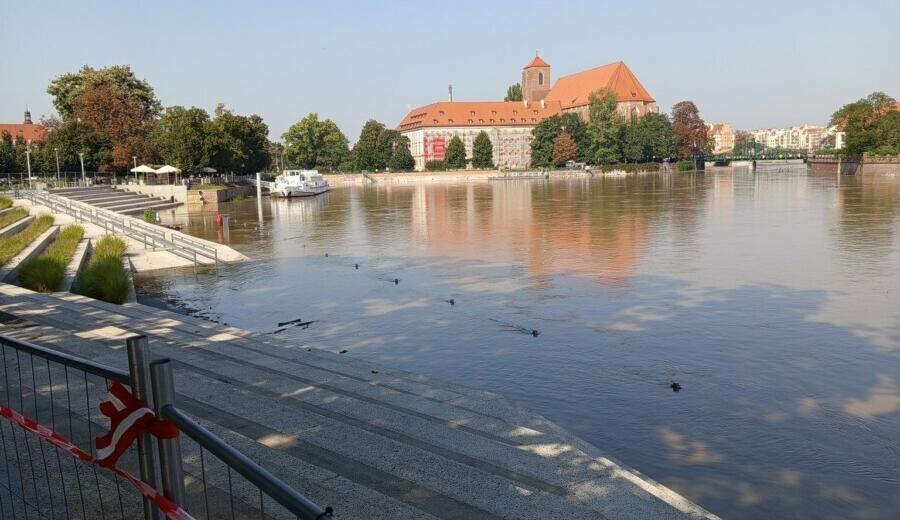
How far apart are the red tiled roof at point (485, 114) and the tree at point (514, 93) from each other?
62.4 feet

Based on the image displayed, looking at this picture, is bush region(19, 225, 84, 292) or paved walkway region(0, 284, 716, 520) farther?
bush region(19, 225, 84, 292)

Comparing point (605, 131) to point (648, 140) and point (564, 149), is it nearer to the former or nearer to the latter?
point (564, 149)

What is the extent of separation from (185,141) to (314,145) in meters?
75.4

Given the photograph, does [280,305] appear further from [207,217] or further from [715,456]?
[207,217]

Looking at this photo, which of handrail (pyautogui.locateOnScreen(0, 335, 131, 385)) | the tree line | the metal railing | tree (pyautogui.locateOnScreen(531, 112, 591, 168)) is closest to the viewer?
handrail (pyautogui.locateOnScreen(0, 335, 131, 385))

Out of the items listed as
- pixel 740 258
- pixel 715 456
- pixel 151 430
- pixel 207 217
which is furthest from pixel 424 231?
pixel 151 430

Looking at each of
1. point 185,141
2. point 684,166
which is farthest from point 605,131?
point 185,141

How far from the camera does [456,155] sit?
148625mm

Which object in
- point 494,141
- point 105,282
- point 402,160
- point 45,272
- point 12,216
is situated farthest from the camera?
point 494,141

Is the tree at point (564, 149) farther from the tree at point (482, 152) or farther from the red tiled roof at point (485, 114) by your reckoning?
the red tiled roof at point (485, 114)

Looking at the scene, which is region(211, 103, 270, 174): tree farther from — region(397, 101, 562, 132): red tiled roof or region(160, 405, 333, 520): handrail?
region(160, 405, 333, 520): handrail

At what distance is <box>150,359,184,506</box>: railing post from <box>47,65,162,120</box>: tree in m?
91.3

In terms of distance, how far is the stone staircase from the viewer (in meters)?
50.7

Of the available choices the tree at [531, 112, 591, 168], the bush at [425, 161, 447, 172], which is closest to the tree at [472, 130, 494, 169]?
the bush at [425, 161, 447, 172]
